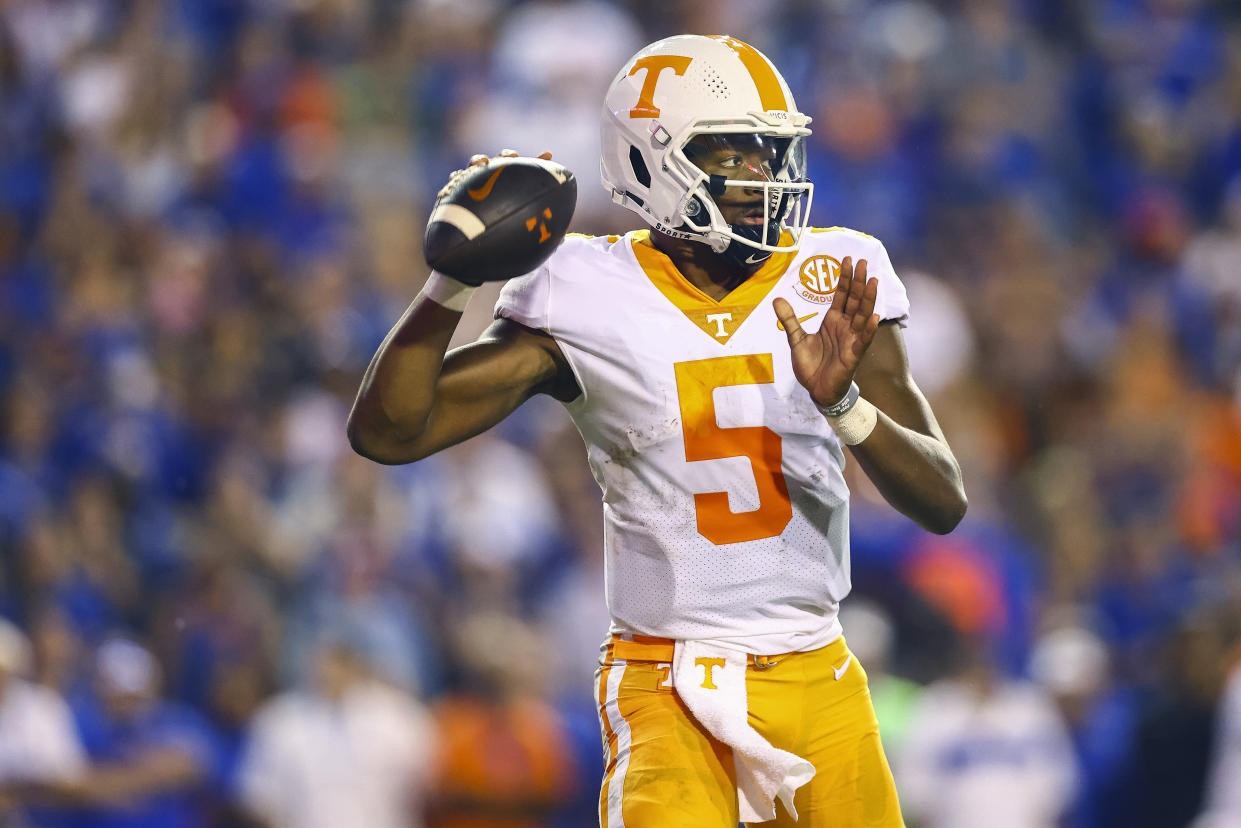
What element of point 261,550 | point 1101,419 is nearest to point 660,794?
point 261,550

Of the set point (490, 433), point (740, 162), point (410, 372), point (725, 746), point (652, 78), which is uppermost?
point (652, 78)

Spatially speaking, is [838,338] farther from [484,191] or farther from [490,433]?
[490,433]

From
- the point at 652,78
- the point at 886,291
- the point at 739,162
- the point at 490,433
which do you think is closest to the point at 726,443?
the point at 886,291

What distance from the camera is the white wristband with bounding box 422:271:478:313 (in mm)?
3057

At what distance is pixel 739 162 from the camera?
10.9 feet

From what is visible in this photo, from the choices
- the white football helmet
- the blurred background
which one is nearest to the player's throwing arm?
the white football helmet

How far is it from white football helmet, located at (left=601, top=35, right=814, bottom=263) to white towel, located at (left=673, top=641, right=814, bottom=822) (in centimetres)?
79

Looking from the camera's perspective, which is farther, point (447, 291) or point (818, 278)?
point (818, 278)

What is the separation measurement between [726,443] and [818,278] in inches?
16.0

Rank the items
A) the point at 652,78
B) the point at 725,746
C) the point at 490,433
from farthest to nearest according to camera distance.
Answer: the point at 490,433 → the point at 652,78 → the point at 725,746

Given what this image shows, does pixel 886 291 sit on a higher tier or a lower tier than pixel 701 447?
higher

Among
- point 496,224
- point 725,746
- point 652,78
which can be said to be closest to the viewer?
point 496,224

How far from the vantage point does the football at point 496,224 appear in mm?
2992

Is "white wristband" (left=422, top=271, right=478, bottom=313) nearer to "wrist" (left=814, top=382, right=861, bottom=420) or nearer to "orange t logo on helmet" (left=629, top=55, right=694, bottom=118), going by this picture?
"orange t logo on helmet" (left=629, top=55, right=694, bottom=118)
